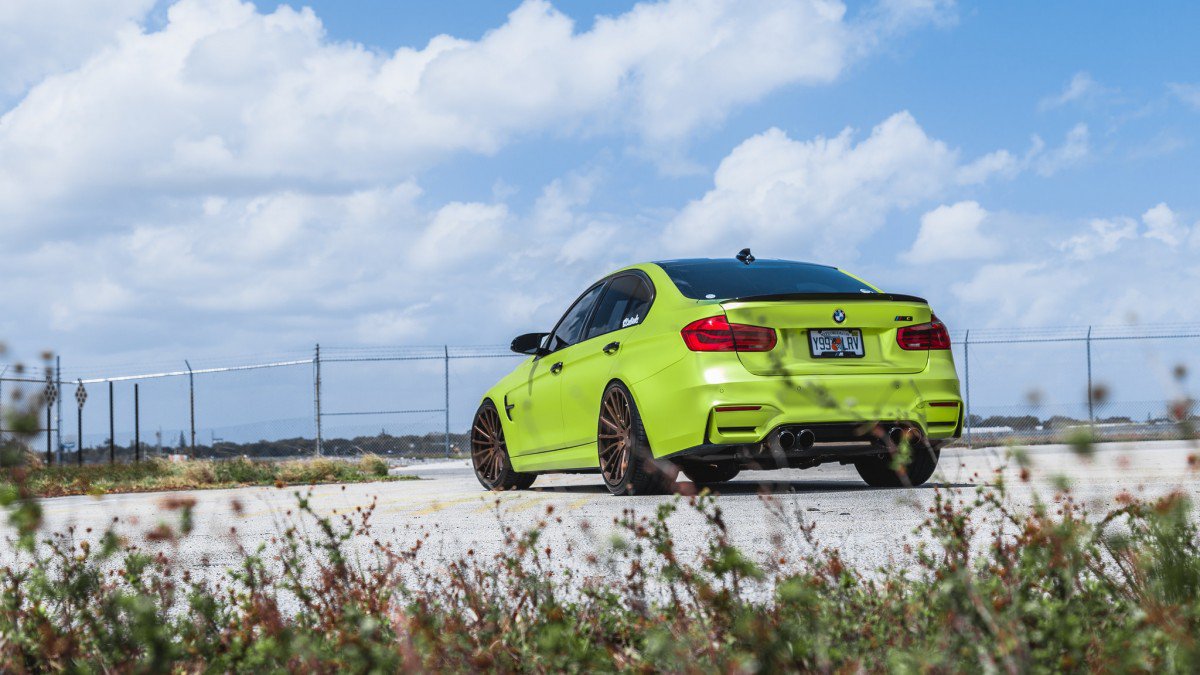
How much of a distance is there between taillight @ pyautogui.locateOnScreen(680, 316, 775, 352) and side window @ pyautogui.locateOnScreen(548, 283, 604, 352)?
74.2 inches

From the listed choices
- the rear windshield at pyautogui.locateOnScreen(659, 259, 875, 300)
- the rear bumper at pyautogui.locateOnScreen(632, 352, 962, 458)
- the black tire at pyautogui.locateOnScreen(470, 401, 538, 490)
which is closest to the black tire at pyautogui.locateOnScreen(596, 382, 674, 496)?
the rear bumper at pyautogui.locateOnScreen(632, 352, 962, 458)

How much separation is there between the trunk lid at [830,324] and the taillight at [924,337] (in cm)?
4

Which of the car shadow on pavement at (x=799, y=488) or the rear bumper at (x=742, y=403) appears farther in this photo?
the car shadow on pavement at (x=799, y=488)

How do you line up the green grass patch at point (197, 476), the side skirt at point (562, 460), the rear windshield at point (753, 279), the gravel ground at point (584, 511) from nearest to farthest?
the gravel ground at point (584, 511), the rear windshield at point (753, 279), the side skirt at point (562, 460), the green grass patch at point (197, 476)

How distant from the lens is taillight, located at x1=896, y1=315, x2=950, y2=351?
725cm

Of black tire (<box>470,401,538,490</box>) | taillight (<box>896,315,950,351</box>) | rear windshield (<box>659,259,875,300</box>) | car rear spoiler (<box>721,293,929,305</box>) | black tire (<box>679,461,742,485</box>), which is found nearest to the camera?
car rear spoiler (<box>721,293,929,305</box>)

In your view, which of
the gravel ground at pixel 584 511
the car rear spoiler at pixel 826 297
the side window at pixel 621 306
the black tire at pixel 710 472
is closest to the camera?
the gravel ground at pixel 584 511

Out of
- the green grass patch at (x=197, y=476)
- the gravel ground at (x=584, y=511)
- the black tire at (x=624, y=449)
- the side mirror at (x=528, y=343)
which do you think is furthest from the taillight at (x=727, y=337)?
the green grass patch at (x=197, y=476)

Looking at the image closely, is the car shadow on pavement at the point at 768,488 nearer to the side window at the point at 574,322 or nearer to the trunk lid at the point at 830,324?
the trunk lid at the point at 830,324

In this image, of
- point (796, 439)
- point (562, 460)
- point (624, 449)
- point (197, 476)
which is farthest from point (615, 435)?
point (197, 476)

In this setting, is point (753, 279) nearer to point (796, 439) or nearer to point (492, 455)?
point (796, 439)

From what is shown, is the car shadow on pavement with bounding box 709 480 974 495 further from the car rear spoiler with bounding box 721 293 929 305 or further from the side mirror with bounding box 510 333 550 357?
the side mirror with bounding box 510 333 550 357

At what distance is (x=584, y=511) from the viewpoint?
680 centimetres

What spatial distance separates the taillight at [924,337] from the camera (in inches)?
285
